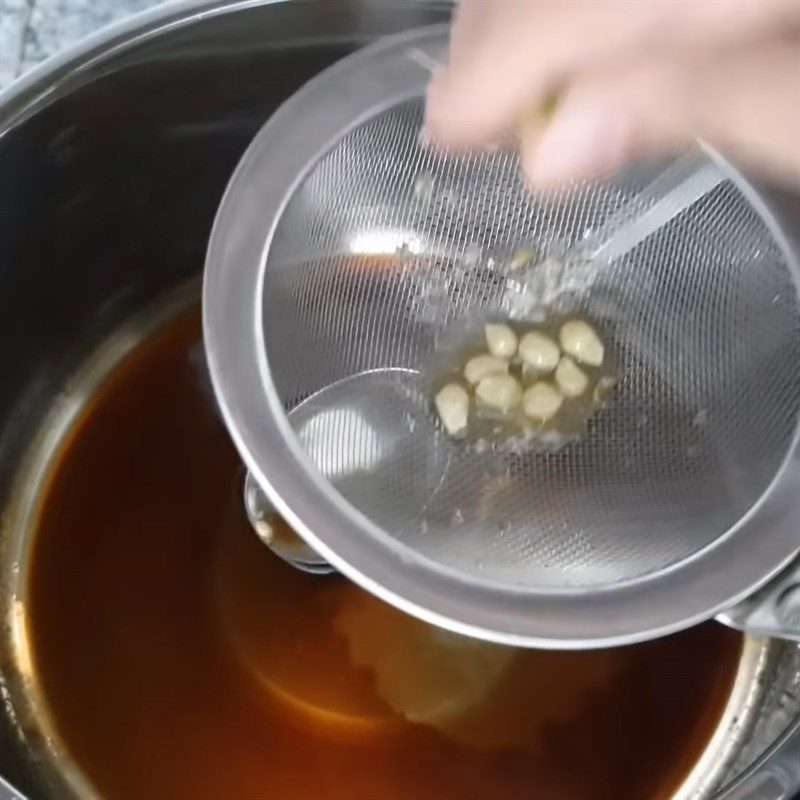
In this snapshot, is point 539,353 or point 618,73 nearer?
point 618,73

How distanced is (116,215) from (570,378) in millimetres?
428

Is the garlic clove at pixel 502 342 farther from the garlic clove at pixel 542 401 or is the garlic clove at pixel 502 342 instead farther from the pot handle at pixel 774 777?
the pot handle at pixel 774 777

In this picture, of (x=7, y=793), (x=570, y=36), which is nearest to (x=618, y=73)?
(x=570, y=36)

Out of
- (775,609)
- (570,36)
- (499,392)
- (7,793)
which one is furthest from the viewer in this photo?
(499,392)

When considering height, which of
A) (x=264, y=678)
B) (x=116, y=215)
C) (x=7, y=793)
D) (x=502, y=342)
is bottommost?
(x=7, y=793)

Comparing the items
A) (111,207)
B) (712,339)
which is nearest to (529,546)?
(712,339)

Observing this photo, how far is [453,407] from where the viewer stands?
A: 88 centimetres

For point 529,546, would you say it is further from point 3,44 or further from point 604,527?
point 3,44

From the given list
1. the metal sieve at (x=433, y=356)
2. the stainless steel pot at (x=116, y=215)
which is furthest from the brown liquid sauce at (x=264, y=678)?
the metal sieve at (x=433, y=356)

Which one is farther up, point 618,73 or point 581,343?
point 581,343

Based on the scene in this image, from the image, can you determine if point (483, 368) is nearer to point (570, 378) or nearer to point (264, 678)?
point (570, 378)

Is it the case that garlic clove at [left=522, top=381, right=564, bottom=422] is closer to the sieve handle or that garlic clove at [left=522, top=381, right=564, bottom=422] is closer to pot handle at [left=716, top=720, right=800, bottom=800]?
the sieve handle

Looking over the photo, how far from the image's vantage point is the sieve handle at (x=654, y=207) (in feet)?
2.77

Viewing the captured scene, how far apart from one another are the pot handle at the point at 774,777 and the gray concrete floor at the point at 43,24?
70 centimetres
